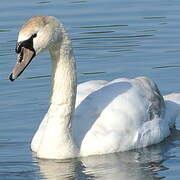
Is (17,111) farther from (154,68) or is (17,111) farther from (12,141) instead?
(154,68)

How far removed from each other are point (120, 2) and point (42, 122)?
21.0ft

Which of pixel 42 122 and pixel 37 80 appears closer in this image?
pixel 42 122

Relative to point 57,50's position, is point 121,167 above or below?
below

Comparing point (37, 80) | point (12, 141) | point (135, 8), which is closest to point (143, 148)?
point (12, 141)

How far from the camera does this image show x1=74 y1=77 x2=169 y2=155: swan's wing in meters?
12.6

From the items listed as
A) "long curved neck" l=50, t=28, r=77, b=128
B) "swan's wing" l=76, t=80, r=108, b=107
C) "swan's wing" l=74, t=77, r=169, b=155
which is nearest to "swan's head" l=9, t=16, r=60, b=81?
"long curved neck" l=50, t=28, r=77, b=128

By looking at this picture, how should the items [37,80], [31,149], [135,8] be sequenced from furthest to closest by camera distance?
[135,8]
[37,80]
[31,149]

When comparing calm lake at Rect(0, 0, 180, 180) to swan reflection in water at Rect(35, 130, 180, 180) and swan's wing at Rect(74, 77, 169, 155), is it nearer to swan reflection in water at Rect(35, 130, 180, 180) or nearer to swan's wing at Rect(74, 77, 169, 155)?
swan reflection in water at Rect(35, 130, 180, 180)

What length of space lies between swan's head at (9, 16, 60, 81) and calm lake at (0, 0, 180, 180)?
3.96 feet

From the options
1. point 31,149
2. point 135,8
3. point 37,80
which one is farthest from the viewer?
point 135,8

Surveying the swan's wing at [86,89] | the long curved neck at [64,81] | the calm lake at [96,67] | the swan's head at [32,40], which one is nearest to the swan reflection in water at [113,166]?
the calm lake at [96,67]

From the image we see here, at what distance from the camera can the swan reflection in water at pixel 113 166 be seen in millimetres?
11859

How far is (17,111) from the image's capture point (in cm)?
1414

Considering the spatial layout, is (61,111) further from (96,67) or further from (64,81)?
(96,67)
